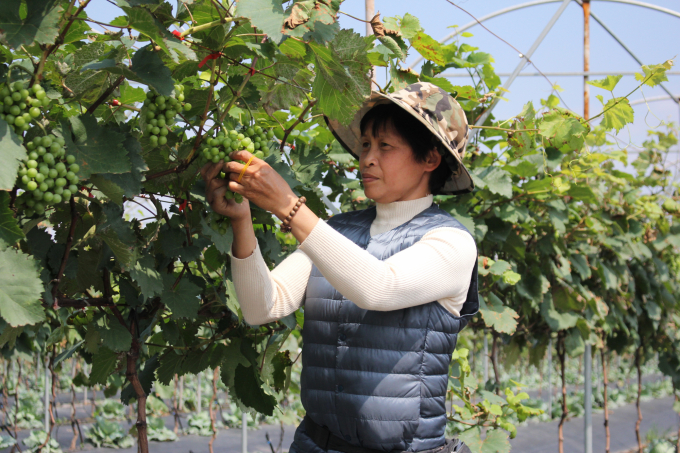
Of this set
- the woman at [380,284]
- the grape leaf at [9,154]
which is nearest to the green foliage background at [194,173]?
the grape leaf at [9,154]

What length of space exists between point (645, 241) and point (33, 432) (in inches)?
232

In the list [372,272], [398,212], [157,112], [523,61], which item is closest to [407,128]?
[398,212]

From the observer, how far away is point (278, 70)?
4.06ft

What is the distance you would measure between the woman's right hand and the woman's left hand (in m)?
0.02

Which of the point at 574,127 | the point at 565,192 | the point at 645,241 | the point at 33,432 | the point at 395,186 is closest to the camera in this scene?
the point at 395,186

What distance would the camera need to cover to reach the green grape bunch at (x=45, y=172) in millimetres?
828

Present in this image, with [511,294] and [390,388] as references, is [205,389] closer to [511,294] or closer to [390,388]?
[511,294]

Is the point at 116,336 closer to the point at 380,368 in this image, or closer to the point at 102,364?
the point at 102,364

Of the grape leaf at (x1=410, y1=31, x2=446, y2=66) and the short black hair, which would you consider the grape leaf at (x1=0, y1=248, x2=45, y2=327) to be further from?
the grape leaf at (x1=410, y1=31, x2=446, y2=66)

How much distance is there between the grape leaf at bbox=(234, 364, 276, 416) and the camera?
157 cm

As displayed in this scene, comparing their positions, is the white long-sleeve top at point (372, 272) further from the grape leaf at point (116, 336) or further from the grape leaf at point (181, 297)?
the grape leaf at point (116, 336)

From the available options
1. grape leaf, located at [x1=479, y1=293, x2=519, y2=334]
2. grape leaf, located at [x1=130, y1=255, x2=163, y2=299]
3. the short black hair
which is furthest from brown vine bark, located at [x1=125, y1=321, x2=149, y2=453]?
grape leaf, located at [x1=479, y1=293, x2=519, y2=334]

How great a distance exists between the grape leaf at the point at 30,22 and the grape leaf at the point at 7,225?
0.22m

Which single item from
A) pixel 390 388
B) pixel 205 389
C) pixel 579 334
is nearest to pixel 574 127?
pixel 390 388
